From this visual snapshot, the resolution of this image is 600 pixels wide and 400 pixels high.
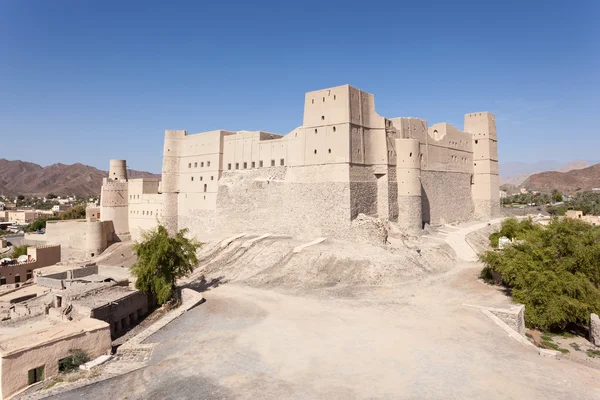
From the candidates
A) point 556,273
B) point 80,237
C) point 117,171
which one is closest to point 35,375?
point 556,273

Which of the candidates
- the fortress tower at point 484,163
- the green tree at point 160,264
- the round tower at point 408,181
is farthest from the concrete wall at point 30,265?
the fortress tower at point 484,163

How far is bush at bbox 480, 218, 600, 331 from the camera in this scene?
598 inches

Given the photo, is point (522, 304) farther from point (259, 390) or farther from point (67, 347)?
point (67, 347)

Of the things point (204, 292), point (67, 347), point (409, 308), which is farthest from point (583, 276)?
point (67, 347)

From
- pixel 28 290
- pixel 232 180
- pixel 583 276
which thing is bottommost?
pixel 28 290

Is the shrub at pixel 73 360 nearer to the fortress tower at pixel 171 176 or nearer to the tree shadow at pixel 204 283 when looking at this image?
the tree shadow at pixel 204 283

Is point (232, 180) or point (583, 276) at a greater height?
point (232, 180)

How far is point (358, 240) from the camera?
2583 centimetres

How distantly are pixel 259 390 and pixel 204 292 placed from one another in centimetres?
1159

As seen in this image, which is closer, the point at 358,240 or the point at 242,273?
the point at 242,273

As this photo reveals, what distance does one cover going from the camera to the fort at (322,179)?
88.5 ft

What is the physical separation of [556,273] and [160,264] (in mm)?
18033

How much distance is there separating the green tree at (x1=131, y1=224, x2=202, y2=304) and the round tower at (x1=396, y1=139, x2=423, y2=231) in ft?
54.5

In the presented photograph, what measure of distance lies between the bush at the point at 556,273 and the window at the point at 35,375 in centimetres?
1743
